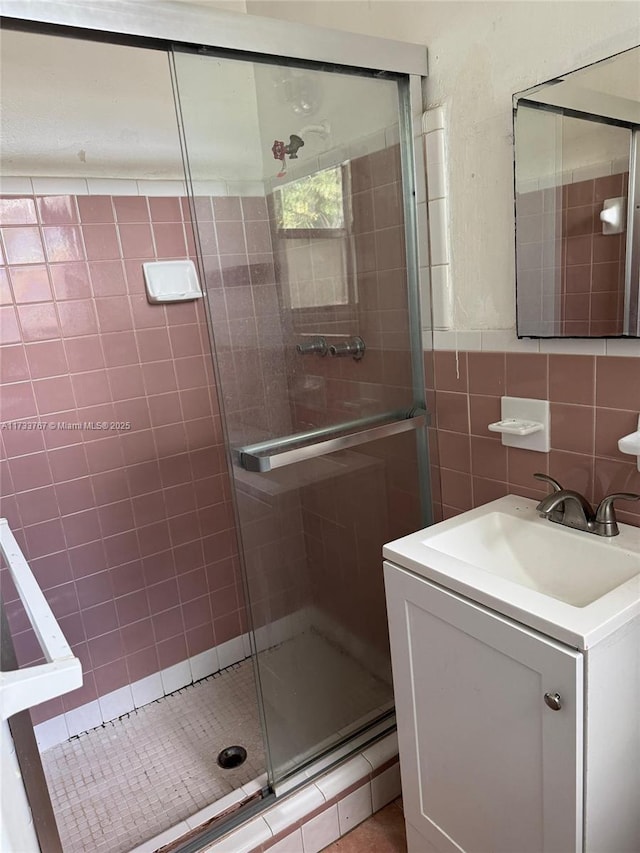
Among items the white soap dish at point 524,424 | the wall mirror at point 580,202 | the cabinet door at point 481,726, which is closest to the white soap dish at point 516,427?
the white soap dish at point 524,424

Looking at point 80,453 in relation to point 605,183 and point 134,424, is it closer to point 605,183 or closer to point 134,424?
point 134,424

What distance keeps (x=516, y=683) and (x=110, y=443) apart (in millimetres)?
1513

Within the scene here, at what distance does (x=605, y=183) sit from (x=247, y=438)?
0.95 m

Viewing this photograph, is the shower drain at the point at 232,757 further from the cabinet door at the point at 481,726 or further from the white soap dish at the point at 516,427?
the white soap dish at the point at 516,427

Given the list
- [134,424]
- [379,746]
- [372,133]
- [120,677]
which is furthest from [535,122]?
[120,677]

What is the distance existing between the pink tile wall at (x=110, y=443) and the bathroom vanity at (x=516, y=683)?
112 centimetres

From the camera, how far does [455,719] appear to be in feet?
3.83

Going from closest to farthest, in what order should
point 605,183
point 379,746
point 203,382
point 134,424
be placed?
point 605,183, point 379,746, point 134,424, point 203,382

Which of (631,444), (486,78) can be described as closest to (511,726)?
(631,444)

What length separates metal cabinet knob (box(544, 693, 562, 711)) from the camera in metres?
0.92

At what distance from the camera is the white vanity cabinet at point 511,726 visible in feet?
3.07

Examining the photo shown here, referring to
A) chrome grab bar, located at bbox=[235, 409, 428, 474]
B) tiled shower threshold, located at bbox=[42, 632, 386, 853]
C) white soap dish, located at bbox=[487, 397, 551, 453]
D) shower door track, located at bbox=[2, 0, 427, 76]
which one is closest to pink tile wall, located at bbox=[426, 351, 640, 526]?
white soap dish, located at bbox=[487, 397, 551, 453]

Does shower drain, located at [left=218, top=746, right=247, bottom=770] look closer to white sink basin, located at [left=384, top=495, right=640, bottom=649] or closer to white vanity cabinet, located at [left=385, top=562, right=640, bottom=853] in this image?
white vanity cabinet, located at [left=385, top=562, right=640, bottom=853]

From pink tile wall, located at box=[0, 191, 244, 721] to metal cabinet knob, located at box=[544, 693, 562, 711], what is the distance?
4.98 ft
